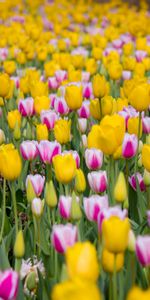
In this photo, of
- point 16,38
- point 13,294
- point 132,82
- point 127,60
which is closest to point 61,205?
point 13,294

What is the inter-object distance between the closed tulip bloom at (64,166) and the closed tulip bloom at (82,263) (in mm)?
766

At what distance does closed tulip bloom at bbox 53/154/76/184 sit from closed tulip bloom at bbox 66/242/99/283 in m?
0.77

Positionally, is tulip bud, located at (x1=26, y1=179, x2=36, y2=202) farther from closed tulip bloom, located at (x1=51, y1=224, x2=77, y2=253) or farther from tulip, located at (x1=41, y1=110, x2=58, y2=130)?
tulip, located at (x1=41, y1=110, x2=58, y2=130)

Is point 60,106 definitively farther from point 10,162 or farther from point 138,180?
point 10,162

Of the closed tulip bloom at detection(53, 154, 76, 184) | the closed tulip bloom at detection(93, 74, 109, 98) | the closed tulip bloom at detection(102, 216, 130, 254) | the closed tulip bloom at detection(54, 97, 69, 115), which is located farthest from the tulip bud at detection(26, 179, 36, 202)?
the closed tulip bloom at detection(54, 97, 69, 115)

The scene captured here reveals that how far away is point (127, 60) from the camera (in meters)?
4.46

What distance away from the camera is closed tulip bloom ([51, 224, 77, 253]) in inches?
63.0

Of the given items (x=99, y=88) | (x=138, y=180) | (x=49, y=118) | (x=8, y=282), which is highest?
(x=99, y=88)

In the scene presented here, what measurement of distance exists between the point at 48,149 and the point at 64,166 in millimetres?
415

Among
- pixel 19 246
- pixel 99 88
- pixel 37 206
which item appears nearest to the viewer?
pixel 19 246

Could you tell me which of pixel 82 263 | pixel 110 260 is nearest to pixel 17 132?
pixel 110 260

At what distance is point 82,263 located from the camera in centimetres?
125

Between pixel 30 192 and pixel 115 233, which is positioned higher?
pixel 115 233

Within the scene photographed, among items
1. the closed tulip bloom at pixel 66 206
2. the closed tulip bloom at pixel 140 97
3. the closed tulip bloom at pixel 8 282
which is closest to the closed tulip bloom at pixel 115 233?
the closed tulip bloom at pixel 8 282
